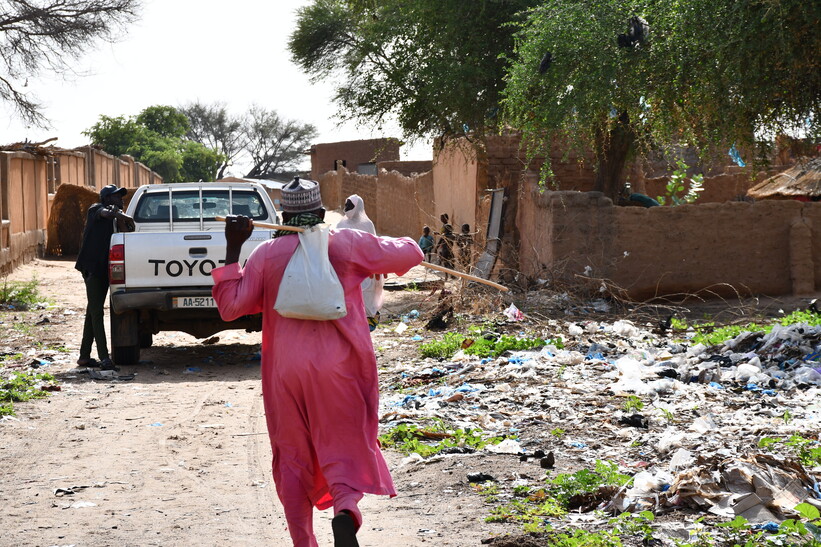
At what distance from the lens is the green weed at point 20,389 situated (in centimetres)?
741

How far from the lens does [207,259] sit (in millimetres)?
9164

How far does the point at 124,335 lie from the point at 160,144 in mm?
57294

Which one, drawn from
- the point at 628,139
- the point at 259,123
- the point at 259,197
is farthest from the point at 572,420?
the point at 259,123

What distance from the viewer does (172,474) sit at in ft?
18.4

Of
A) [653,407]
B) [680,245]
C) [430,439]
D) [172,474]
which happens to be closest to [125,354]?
[172,474]

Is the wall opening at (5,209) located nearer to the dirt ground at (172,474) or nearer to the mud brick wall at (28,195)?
the mud brick wall at (28,195)

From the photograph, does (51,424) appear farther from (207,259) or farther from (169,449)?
(207,259)

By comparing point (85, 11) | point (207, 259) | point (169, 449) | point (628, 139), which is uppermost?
point (85, 11)

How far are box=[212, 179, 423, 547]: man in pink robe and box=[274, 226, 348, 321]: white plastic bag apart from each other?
3.1 inches

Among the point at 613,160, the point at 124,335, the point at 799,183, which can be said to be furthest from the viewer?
the point at 799,183

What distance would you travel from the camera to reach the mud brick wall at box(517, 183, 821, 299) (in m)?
12.9

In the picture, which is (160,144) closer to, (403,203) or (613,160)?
(403,203)

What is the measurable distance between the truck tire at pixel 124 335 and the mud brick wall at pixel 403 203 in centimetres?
1226

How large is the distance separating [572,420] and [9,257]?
1580cm
